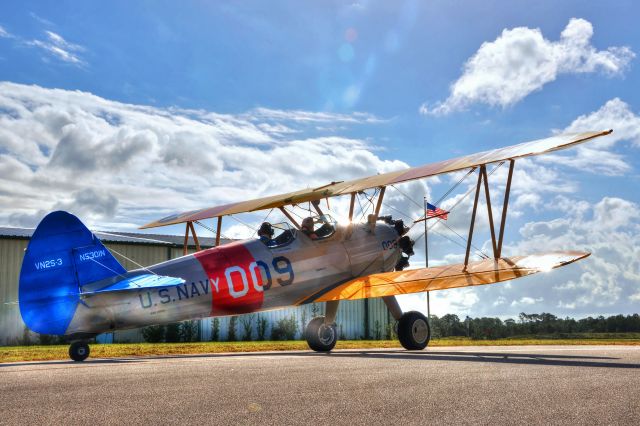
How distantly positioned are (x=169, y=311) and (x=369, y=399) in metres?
8.17

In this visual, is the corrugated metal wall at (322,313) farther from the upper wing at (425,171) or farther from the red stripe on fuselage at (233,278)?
the red stripe on fuselage at (233,278)

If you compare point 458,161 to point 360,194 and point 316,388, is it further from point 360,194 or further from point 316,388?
point 316,388

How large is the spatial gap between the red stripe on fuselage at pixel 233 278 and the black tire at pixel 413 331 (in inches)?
145

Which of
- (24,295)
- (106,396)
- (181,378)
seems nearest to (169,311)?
(24,295)

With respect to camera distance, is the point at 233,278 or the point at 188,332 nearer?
the point at 233,278

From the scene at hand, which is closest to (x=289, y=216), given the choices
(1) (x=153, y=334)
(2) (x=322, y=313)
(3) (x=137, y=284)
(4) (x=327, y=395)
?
(3) (x=137, y=284)

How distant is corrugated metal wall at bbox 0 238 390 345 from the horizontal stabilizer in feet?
39.2

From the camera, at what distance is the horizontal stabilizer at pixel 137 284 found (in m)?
13.2

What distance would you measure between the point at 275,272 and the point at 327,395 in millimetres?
8992

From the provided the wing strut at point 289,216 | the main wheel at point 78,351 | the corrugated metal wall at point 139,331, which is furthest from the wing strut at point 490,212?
the corrugated metal wall at point 139,331

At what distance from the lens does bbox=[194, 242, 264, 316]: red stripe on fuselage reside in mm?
14703

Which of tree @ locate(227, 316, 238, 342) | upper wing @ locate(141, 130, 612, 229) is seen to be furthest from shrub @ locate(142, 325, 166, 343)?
upper wing @ locate(141, 130, 612, 229)

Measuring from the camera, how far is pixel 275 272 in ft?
51.9

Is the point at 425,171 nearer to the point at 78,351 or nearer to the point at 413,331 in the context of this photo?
the point at 413,331
